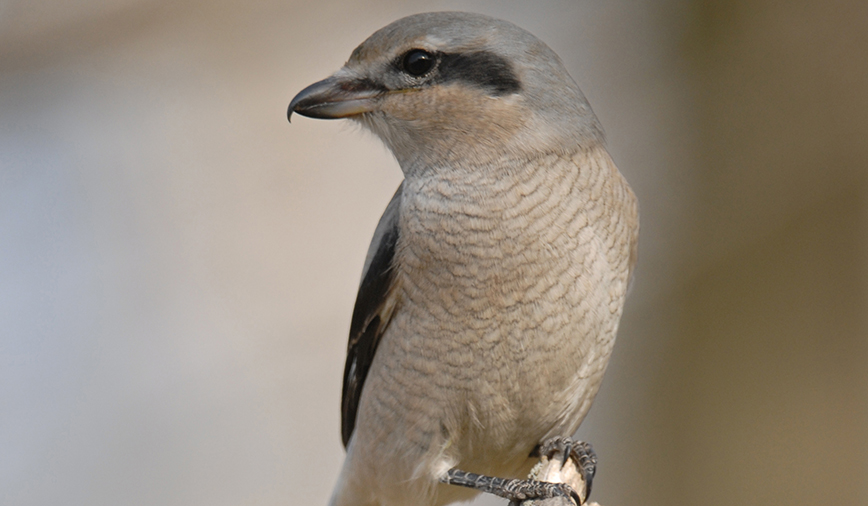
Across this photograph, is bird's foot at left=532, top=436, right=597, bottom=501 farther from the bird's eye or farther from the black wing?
the bird's eye

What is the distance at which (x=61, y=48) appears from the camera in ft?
10.5

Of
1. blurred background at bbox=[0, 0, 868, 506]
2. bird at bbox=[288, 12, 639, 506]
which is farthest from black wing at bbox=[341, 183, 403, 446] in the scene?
blurred background at bbox=[0, 0, 868, 506]

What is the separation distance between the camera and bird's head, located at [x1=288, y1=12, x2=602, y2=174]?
120cm

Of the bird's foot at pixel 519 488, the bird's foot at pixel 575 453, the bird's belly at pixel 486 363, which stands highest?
the bird's belly at pixel 486 363

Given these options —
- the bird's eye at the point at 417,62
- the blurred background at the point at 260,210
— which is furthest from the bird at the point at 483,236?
the blurred background at the point at 260,210

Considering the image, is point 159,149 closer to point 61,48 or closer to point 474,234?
point 61,48

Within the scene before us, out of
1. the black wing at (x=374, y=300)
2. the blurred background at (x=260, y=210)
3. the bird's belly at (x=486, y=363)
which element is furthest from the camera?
the blurred background at (x=260, y=210)

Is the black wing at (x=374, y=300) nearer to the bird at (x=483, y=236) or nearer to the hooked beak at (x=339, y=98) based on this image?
the bird at (x=483, y=236)

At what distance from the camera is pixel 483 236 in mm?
1149

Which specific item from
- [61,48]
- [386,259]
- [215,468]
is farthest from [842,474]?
[61,48]

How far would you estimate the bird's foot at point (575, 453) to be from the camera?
1311 millimetres

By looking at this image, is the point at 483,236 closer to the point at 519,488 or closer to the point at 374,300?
the point at 374,300

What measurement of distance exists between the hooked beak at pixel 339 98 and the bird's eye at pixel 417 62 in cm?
6

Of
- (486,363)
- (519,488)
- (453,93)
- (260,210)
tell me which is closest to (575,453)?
(519,488)
